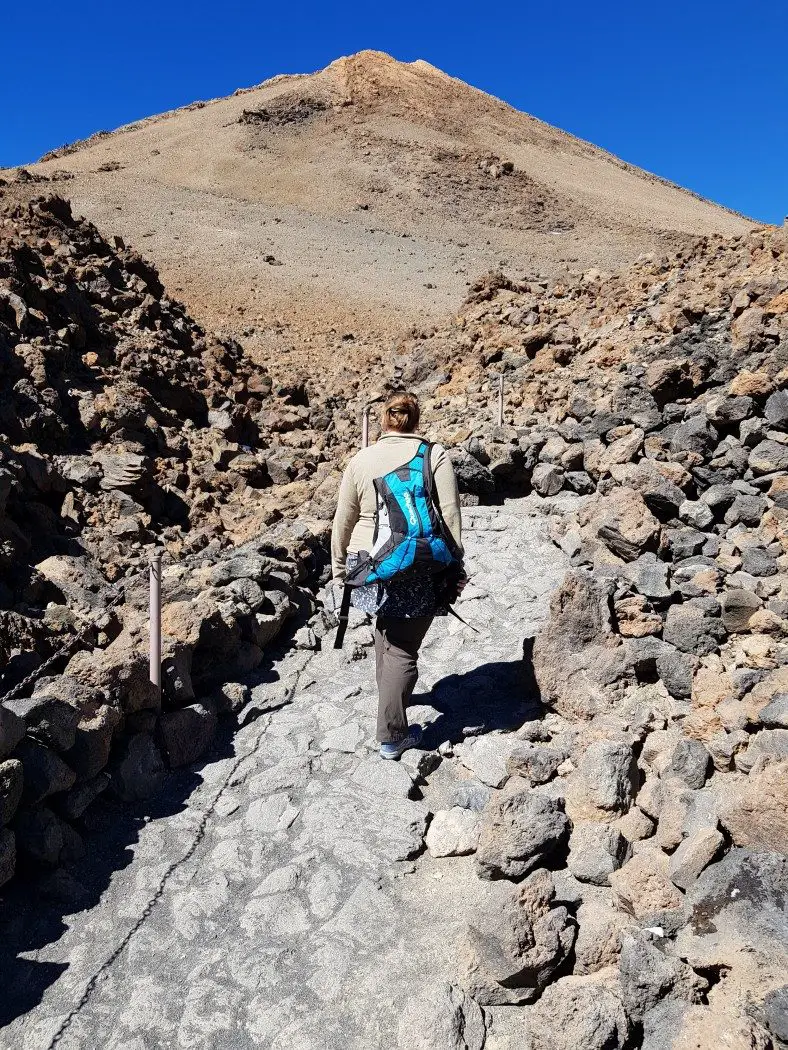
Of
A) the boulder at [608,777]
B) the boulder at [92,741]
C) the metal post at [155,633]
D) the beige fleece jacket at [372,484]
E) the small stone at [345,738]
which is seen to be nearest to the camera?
the boulder at [608,777]

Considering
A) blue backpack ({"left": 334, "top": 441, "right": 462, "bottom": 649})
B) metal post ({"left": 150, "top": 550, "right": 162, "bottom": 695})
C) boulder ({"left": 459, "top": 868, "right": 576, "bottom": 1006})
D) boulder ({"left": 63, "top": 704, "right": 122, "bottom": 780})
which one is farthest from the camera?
metal post ({"left": 150, "top": 550, "right": 162, "bottom": 695})

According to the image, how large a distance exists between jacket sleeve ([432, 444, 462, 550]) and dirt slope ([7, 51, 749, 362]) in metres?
13.4

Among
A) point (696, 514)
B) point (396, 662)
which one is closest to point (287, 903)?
point (396, 662)

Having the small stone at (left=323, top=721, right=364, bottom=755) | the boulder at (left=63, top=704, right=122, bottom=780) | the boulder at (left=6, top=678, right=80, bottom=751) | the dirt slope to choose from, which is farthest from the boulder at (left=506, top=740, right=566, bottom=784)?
the dirt slope

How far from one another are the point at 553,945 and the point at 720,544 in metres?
3.26

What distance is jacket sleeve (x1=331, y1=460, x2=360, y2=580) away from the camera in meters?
3.71

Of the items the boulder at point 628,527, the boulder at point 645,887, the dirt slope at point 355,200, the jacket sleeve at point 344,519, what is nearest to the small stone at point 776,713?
the boulder at point 645,887

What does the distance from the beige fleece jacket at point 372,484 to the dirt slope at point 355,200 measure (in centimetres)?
1333

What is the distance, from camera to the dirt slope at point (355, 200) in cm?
2338

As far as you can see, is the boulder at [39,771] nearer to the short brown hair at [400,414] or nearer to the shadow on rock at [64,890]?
the shadow on rock at [64,890]

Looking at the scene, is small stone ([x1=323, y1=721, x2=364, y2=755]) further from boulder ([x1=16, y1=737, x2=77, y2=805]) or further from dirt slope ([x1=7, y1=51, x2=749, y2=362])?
dirt slope ([x1=7, y1=51, x2=749, y2=362])

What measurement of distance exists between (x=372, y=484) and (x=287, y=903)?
5.87ft

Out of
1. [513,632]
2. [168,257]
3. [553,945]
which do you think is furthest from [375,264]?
[553,945]

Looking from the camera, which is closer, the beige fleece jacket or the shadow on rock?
the shadow on rock
